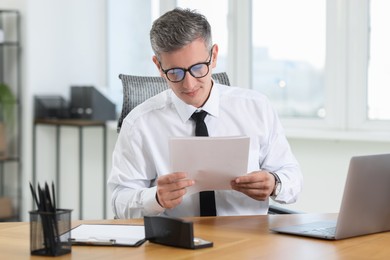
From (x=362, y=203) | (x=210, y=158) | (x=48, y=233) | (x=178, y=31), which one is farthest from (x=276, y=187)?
(x=48, y=233)

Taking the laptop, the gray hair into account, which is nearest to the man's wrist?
the laptop

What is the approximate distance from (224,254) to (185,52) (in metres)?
0.78

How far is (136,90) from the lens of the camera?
8.73 ft

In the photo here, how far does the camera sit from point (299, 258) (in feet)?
5.61

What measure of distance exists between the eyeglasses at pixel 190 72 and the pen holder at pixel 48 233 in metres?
0.73

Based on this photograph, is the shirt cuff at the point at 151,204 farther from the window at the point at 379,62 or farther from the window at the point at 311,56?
the window at the point at 379,62

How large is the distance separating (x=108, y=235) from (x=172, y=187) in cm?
25

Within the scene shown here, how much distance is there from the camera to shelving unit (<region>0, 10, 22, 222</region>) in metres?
4.88

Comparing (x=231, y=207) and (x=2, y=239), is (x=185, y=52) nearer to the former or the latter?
(x=231, y=207)

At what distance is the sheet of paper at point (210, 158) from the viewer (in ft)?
6.76

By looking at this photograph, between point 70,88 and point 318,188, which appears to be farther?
point 70,88

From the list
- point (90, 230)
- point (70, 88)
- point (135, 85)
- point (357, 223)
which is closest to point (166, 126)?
point (135, 85)

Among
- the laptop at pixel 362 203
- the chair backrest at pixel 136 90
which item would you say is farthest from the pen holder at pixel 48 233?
the chair backrest at pixel 136 90

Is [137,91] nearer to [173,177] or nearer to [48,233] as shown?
[173,177]
